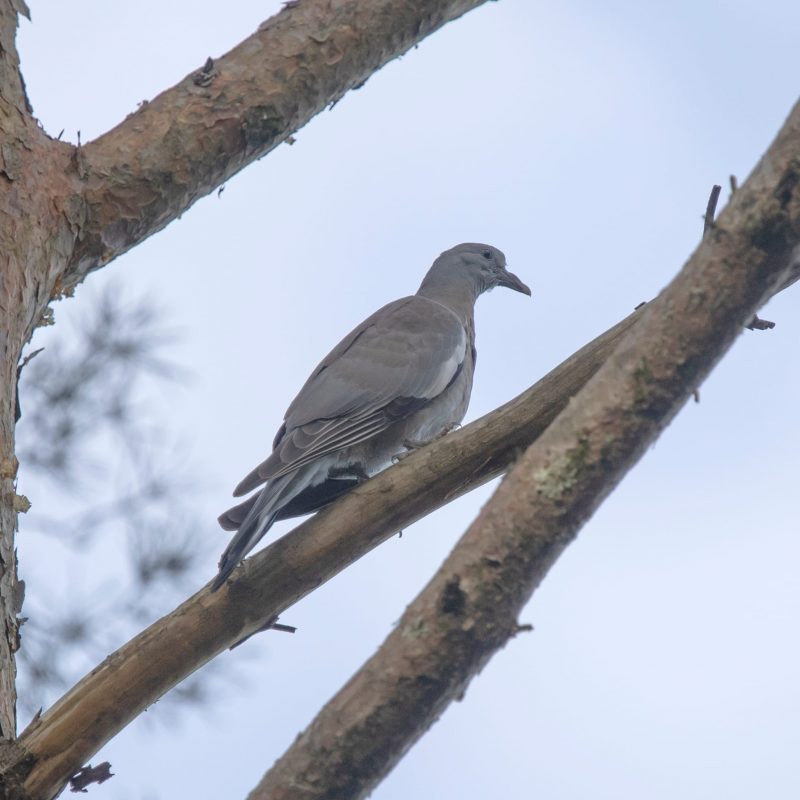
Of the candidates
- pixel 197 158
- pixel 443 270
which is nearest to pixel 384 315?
pixel 443 270

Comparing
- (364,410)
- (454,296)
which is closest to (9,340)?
(364,410)

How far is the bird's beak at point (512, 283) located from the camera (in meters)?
5.78

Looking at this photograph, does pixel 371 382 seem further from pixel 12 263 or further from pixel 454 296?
pixel 12 263

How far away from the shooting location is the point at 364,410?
4027 mm

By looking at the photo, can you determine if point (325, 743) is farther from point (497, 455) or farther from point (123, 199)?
point (123, 199)

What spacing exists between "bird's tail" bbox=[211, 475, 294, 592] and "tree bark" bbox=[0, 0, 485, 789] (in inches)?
18.3

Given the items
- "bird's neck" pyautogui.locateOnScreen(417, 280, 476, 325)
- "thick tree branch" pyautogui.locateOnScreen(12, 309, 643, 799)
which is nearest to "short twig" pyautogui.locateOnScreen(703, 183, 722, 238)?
"thick tree branch" pyautogui.locateOnScreen(12, 309, 643, 799)

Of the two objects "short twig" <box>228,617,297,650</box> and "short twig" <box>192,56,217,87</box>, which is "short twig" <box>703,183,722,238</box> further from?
"short twig" <box>192,56,217,87</box>

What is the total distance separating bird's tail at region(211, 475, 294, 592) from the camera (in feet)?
9.27

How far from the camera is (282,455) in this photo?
361 cm

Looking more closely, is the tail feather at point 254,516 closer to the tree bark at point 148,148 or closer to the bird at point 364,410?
the bird at point 364,410

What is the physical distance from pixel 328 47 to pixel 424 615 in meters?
2.28

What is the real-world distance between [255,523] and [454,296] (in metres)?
2.47

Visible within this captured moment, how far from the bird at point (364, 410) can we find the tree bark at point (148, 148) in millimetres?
757
